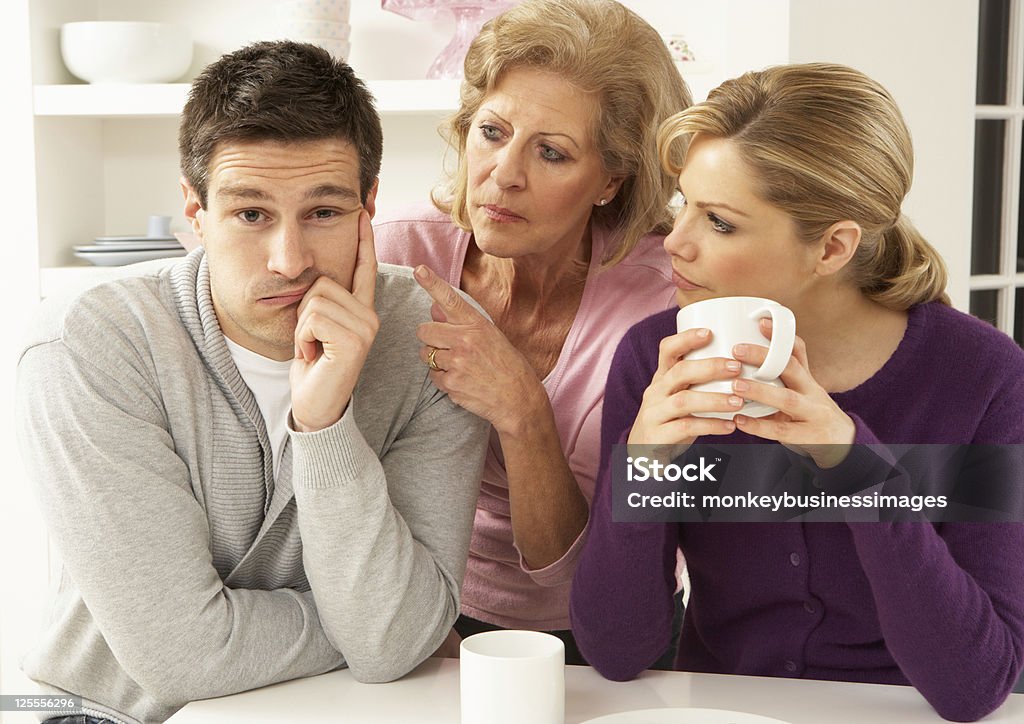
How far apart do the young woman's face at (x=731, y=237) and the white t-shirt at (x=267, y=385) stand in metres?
0.42

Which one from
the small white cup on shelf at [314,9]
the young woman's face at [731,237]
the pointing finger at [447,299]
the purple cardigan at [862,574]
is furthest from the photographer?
the small white cup on shelf at [314,9]

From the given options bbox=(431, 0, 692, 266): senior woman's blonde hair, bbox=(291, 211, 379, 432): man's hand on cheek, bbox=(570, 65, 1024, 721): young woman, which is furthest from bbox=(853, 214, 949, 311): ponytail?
bbox=(291, 211, 379, 432): man's hand on cheek

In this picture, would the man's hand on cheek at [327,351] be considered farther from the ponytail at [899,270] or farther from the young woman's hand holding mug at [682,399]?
the ponytail at [899,270]

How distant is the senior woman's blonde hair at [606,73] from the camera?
1329 mm

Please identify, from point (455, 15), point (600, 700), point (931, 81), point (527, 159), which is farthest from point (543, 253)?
point (931, 81)

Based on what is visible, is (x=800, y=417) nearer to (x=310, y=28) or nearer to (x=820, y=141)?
(x=820, y=141)

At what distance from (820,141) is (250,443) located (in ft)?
2.04

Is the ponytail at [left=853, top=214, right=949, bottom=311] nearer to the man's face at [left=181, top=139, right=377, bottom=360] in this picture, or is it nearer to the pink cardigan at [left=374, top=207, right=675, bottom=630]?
the pink cardigan at [left=374, top=207, right=675, bottom=630]

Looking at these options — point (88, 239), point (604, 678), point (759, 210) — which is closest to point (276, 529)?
point (604, 678)

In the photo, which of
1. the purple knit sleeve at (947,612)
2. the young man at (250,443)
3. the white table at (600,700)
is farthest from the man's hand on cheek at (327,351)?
the purple knit sleeve at (947,612)

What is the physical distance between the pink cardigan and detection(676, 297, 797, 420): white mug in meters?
0.50

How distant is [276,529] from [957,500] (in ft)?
2.17

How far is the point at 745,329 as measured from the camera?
879mm

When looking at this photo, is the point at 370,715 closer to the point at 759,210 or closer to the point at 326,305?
the point at 326,305
